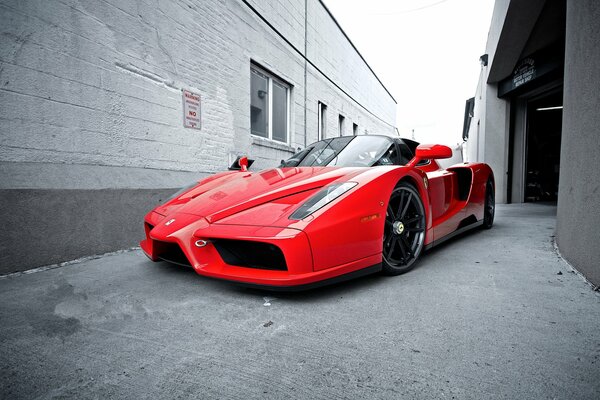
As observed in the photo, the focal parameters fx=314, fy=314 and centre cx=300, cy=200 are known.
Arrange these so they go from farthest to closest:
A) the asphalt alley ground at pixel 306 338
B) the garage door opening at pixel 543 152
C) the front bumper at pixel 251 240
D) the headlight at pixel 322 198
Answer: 1. the garage door opening at pixel 543 152
2. the headlight at pixel 322 198
3. the front bumper at pixel 251 240
4. the asphalt alley ground at pixel 306 338

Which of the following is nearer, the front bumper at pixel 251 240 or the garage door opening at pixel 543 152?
the front bumper at pixel 251 240

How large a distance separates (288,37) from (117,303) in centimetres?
614

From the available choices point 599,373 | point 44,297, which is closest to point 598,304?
point 599,373

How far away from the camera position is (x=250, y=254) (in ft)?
5.16

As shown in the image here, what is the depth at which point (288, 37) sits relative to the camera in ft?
20.9

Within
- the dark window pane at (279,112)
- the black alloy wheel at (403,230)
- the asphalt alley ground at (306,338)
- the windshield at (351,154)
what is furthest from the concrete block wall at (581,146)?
the dark window pane at (279,112)

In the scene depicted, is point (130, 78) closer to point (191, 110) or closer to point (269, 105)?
point (191, 110)

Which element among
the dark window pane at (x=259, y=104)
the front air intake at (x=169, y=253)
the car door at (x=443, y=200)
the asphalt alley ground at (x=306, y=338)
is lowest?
the asphalt alley ground at (x=306, y=338)

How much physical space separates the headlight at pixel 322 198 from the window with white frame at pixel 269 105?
13.4 ft

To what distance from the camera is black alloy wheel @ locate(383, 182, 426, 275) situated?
1.93 meters

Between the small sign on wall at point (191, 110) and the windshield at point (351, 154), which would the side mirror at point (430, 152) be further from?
the small sign on wall at point (191, 110)

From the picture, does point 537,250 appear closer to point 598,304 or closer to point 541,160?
point 598,304

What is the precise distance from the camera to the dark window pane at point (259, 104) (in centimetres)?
552

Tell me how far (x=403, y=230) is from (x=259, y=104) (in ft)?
14.4
